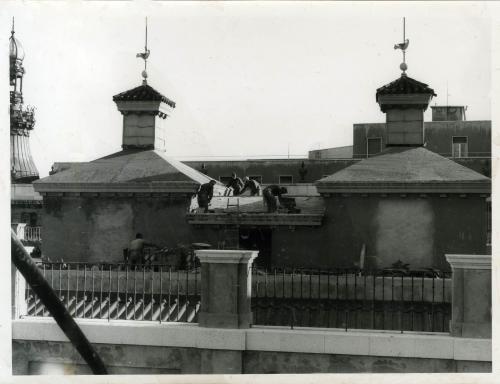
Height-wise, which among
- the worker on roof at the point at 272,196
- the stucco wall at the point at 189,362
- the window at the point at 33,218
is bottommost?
the stucco wall at the point at 189,362

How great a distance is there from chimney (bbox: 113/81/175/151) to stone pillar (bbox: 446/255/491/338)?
14023 mm

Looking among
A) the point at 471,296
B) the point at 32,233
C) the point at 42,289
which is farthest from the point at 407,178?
the point at 32,233

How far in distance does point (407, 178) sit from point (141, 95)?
31.9ft

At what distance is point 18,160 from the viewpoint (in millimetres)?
39156

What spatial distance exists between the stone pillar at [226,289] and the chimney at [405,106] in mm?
11645

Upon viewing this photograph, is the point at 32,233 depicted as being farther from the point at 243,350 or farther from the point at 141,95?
the point at 243,350

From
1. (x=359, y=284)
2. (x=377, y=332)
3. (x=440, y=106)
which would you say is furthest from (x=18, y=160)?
(x=377, y=332)

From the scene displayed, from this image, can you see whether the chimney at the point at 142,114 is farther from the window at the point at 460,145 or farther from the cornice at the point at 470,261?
the window at the point at 460,145

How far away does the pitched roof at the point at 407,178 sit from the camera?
16.1 m

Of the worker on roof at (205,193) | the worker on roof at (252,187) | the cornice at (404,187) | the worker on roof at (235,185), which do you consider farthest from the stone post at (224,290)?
the worker on roof at (235,185)

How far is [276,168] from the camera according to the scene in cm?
3478

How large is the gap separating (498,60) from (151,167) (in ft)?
40.2

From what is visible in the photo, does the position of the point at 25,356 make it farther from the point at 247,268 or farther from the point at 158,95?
the point at 158,95

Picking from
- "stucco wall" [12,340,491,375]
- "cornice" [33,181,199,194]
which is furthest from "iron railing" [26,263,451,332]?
"cornice" [33,181,199,194]
